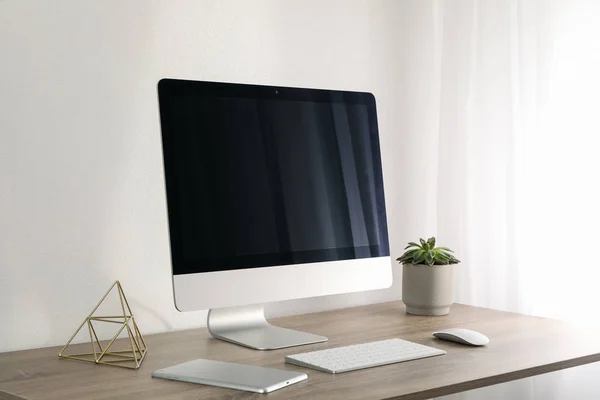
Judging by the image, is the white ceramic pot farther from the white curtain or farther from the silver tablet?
the silver tablet

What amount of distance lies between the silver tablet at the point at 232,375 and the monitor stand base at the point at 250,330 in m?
0.20

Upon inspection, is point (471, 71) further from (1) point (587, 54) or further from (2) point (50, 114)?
(2) point (50, 114)

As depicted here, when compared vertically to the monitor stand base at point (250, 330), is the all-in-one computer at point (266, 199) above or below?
above

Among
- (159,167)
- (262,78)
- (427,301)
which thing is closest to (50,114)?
(159,167)

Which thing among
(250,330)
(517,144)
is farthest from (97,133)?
(517,144)

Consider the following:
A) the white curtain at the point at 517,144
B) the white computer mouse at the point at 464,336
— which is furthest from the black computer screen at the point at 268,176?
the white curtain at the point at 517,144

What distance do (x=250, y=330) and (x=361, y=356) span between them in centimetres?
31

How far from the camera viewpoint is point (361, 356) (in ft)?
4.91

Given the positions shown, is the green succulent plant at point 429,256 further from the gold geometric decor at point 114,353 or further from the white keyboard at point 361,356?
the gold geometric decor at point 114,353

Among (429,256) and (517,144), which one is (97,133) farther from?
(517,144)

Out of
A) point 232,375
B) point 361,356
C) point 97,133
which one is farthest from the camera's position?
point 97,133

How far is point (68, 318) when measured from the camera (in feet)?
5.54

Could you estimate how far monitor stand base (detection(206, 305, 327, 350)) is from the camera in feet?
5.35

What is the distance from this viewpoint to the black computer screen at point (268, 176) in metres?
1.55
